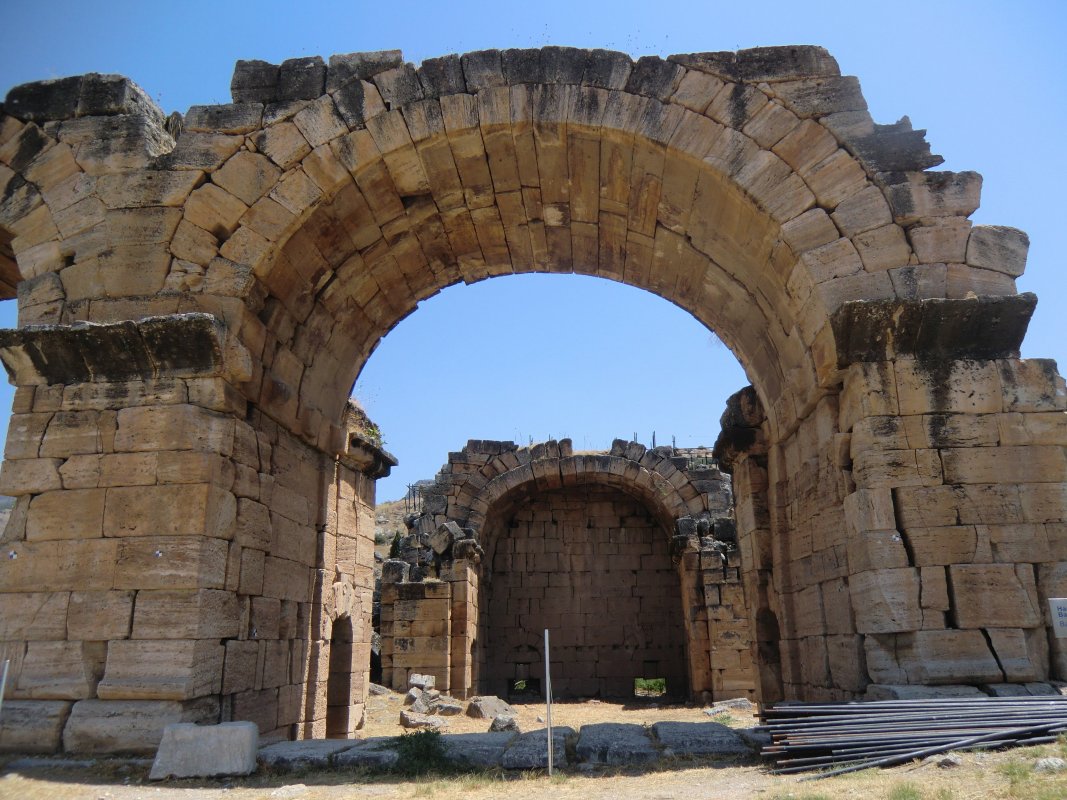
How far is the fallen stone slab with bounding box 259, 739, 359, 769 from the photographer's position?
535 cm

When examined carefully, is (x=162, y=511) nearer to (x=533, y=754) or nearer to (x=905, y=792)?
(x=533, y=754)

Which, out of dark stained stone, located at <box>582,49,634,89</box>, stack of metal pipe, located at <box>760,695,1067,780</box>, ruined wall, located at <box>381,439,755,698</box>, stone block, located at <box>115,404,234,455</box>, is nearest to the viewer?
stack of metal pipe, located at <box>760,695,1067,780</box>

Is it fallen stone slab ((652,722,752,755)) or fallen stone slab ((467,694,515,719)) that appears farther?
fallen stone slab ((467,694,515,719))

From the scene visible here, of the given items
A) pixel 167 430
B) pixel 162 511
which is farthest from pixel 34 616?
pixel 167 430

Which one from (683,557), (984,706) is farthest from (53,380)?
(683,557)

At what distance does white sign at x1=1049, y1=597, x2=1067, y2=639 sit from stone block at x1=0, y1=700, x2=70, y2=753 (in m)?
6.86

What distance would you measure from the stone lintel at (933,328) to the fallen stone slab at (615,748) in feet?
10.6

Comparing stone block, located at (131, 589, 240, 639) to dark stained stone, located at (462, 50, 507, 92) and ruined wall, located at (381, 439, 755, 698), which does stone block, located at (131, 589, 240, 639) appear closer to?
dark stained stone, located at (462, 50, 507, 92)

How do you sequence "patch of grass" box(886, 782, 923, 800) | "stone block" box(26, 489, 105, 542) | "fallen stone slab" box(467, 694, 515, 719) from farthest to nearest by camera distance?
"fallen stone slab" box(467, 694, 515, 719) < "stone block" box(26, 489, 105, 542) < "patch of grass" box(886, 782, 923, 800)

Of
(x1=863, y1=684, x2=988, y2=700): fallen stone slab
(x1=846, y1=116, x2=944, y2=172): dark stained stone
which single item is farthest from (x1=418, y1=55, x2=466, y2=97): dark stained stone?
(x1=863, y1=684, x2=988, y2=700): fallen stone slab

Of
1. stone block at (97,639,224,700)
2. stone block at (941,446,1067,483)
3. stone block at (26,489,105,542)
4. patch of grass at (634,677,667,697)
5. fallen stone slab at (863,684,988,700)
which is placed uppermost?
stone block at (941,446,1067,483)

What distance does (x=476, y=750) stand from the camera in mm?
5398

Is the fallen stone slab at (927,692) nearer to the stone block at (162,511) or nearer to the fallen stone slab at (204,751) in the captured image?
the fallen stone slab at (204,751)

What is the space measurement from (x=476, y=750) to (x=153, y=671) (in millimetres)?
2381
